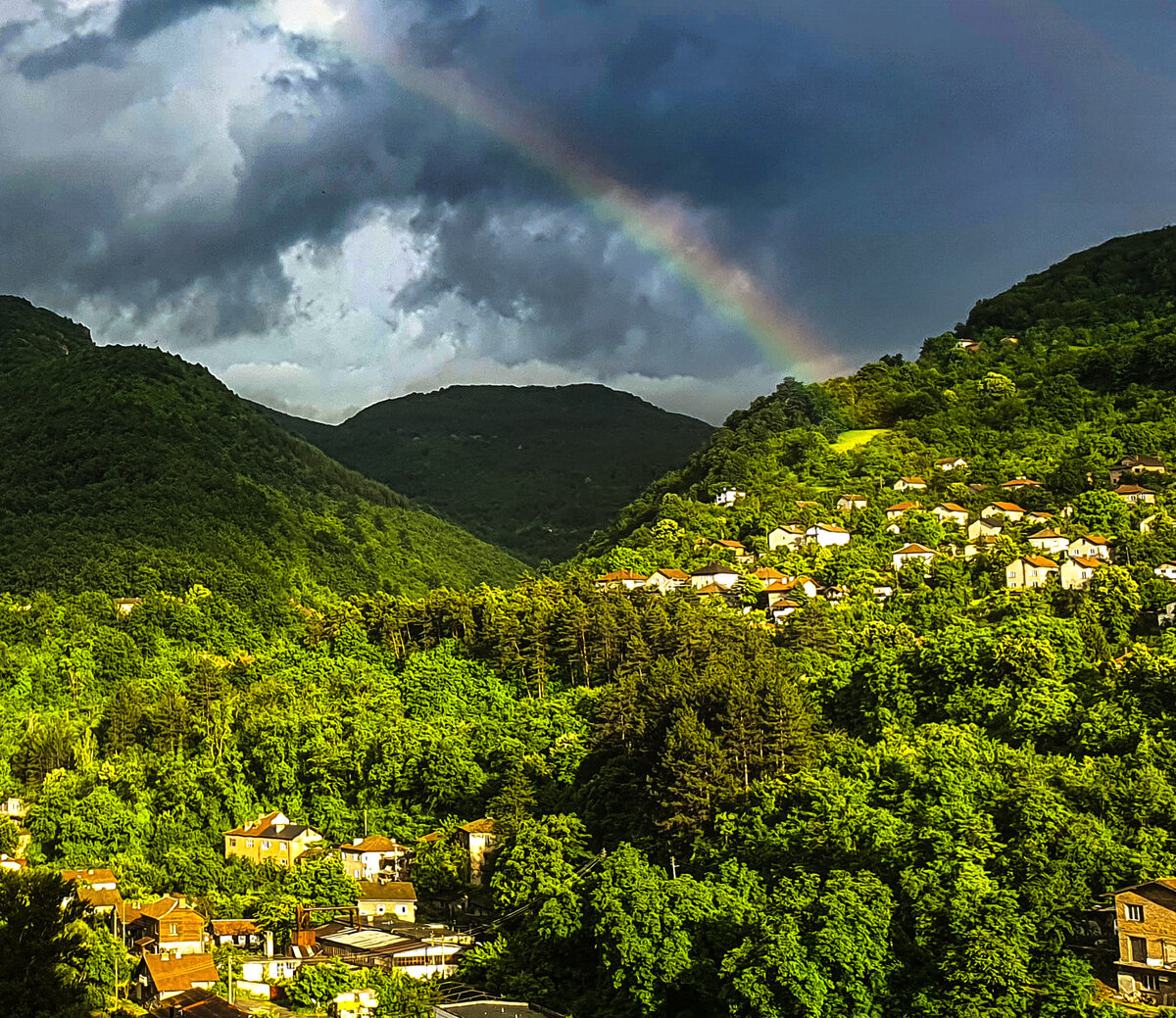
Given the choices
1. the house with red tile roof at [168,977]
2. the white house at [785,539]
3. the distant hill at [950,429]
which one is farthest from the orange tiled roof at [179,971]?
the white house at [785,539]

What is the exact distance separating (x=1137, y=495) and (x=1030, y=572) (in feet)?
35.6

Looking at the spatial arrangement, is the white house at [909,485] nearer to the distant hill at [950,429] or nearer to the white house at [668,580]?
the distant hill at [950,429]

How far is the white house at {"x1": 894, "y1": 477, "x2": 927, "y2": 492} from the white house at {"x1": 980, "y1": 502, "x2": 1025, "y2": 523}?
19.0 feet

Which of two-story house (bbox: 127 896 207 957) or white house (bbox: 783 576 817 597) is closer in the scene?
two-story house (bbox: 127 896 207 957)

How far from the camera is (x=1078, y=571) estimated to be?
54406 mm

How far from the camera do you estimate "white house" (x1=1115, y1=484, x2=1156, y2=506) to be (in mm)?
61853

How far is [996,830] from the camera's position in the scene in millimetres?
33312

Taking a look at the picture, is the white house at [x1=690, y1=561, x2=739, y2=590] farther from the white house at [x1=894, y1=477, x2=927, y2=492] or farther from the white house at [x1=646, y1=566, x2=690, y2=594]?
the white house at [x1=894, y1=477, x2=927, y2=492]

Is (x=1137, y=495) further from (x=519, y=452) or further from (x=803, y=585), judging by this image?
(x=519, y=452)

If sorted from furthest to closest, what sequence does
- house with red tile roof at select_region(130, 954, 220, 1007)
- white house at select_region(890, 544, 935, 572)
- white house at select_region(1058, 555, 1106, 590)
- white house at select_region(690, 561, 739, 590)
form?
white house at select_region(690, 561, 739, 590) < white house at select_region(890, 544, 935, 572) < white house at select_region(1058, 555, 1106, 590) < house with red tile roof at select_region(130, 954, 220, 1007)

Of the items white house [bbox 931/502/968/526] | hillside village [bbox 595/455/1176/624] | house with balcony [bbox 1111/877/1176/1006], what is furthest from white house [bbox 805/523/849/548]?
house with balcony [bbox 1111/877/1176/1006]

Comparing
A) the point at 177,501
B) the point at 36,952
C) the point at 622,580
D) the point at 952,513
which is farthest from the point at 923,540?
the point at 36,952

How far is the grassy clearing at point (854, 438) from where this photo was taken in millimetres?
79825

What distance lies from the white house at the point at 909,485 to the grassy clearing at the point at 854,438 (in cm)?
685
